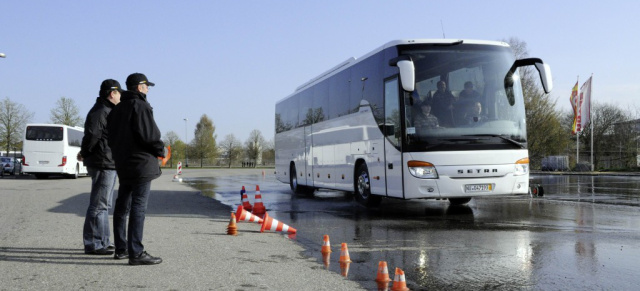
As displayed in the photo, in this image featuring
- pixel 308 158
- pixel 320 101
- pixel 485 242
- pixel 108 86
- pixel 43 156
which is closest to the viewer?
pixel 108 86

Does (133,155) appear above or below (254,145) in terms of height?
below

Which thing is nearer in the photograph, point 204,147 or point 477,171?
point 477,171

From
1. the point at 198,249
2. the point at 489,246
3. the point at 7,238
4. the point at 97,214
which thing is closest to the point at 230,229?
the point at 198,249

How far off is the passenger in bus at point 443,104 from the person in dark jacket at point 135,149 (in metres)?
6.27

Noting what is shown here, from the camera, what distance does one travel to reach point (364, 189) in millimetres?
13102

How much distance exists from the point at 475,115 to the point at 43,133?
27854 mm

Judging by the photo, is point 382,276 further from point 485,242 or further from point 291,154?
point 291,154

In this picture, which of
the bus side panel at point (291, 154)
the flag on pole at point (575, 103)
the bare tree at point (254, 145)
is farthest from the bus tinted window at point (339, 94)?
the bare tree at point (254, 145)

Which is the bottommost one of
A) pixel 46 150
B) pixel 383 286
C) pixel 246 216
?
pixel 383 286

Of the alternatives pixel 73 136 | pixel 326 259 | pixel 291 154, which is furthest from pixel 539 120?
pixel 326 259

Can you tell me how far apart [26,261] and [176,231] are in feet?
9.61

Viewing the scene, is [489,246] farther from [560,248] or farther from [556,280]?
[556,280]

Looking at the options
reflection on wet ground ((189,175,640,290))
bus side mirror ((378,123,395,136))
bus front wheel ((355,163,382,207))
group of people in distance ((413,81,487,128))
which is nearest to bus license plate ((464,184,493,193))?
reflection on wet ground ((189,175,640,290))

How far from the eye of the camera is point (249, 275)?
17.6 ft
